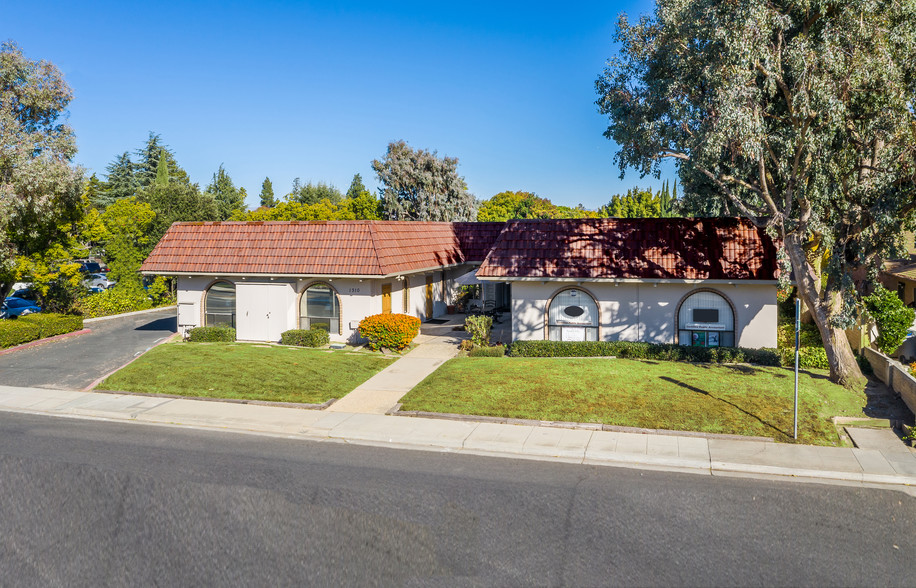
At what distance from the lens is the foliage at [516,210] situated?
8094 cm

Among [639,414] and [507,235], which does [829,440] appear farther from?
[507,235]

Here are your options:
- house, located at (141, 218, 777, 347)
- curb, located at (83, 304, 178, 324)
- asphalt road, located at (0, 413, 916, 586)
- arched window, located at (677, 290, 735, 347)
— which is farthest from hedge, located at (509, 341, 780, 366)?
curb, located at (83, 304, 178, 324)

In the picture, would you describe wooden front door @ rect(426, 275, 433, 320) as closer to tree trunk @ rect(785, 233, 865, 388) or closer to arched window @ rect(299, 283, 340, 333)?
arched window @ rect(299, 283, 340, 333)

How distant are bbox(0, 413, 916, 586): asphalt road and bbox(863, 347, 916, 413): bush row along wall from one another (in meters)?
5.34

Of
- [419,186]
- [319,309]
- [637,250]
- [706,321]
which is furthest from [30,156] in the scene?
[419,186]

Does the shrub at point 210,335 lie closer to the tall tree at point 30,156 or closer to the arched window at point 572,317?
the tall tree at point 30,156

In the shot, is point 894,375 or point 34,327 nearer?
point 894,375

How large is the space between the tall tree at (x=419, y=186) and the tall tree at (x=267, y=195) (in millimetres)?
26017

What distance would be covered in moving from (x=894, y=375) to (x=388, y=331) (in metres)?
15.1

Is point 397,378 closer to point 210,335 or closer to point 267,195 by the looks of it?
point 210,335

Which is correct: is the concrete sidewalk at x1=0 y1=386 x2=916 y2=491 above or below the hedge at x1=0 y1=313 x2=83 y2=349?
below

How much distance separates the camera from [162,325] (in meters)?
30.9

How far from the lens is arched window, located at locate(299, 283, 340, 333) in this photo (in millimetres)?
25453

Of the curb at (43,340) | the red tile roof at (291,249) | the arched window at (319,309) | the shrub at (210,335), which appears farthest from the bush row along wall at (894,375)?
the curb at (43,340)
